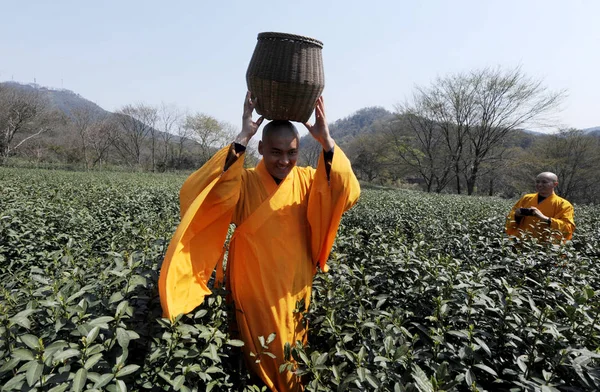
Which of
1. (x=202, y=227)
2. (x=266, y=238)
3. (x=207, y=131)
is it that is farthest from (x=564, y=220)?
(x=207, y=131)

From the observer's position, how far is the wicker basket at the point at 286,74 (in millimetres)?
1805

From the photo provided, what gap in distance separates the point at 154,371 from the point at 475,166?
32475 millimetres

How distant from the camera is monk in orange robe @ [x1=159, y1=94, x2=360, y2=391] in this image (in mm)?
1864

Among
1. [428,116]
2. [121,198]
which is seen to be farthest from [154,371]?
[428,116]

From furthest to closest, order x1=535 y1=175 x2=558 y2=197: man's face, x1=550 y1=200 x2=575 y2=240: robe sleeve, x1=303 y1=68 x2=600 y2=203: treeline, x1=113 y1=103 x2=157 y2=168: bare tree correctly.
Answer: x1=113 y1=103 x2=157 y2=168: bare tree
x1=303 y1=68 x2=600 y2=203: treeline
x1=535 y1=175 x2=558 y2=197: man's face
x1=550 y1=200 x2=575 y2=240: robe sleeve

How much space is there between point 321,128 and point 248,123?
0.44m

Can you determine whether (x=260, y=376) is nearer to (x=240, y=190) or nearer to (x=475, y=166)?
(x=240, y=190)

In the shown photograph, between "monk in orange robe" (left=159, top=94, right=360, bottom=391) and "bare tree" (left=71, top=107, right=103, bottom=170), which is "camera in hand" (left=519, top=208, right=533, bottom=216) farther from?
"bare tree" (left=71, top=107, right=103, bottom=170)

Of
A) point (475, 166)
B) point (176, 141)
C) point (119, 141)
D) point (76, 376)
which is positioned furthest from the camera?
point (176, 141)

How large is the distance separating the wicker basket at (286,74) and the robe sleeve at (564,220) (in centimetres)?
380

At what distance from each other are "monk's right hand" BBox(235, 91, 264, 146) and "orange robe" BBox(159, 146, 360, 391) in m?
0.14

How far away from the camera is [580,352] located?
127cm

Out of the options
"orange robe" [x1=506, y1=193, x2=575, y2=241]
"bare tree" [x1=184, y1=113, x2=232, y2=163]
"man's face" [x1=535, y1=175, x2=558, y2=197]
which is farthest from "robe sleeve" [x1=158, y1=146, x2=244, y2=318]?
"bare tree" [x1=184, y1=113, x2=232, y2=163]

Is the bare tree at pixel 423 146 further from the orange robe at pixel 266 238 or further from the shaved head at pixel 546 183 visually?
the orange robe at pixel 266 238
